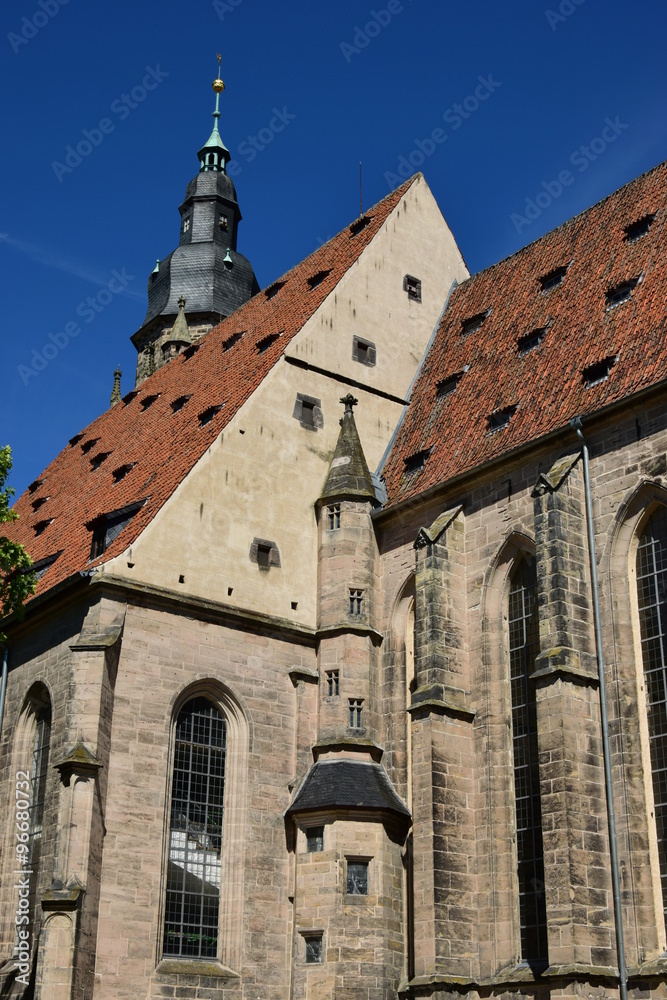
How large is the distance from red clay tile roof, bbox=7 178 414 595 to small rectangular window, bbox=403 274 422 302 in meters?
1.26

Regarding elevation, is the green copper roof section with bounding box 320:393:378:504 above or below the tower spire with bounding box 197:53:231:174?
below

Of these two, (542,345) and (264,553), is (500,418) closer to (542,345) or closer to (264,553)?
(542,345)

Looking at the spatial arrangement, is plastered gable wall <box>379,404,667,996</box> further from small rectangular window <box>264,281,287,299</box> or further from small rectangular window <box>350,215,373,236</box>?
small rectangular window <box>264,281,287,299</box>

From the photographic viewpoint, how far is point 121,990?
19.5m

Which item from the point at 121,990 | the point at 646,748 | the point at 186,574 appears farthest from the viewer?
the point at 186,574

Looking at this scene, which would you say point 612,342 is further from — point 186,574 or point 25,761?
point 25,761

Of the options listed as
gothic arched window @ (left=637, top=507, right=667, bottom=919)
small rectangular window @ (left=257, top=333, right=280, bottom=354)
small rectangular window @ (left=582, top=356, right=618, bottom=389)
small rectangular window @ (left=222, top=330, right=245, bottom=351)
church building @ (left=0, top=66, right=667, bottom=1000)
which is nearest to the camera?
gothic arched window @ (left=637, top=507, right=667, bottom=919)

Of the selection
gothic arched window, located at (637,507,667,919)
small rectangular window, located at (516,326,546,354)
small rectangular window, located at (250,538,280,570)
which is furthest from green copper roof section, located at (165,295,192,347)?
gothic arched window, located at (637,507,667,919)

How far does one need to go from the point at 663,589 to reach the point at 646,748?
7.59 feet

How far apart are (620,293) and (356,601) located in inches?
292

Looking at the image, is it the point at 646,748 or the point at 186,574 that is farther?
the point at 186,574

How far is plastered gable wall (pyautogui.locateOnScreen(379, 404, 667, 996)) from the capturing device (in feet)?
57.4

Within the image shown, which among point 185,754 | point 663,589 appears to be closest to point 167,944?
point 185,754

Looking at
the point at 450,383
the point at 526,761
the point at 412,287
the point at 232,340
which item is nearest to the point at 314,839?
the point at 526,761
